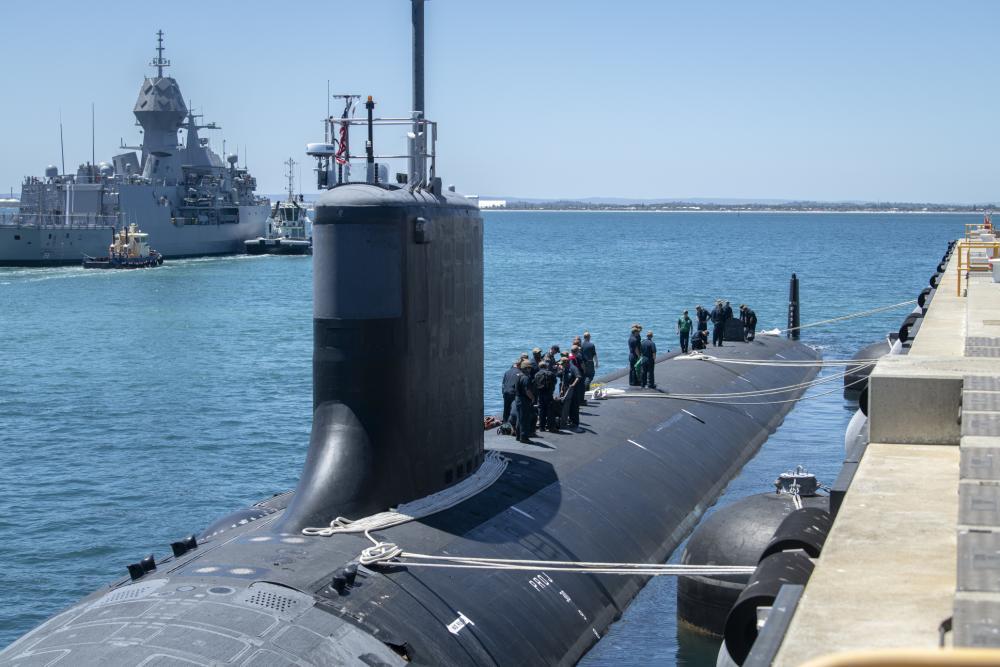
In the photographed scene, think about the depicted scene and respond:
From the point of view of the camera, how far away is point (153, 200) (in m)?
102

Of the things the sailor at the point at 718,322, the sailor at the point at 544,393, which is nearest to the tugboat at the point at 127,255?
the sailor at the point at 718,322

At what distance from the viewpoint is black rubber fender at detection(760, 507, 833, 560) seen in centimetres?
1022

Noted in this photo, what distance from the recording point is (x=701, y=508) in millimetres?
19812

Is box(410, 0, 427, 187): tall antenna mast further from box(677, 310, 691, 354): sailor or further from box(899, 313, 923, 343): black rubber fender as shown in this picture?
box(677, 310, 691, 354): sailor

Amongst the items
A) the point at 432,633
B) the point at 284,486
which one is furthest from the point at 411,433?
the point at 284,486

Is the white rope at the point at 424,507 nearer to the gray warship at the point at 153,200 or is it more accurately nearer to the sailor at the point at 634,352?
the sailor at the point at 634,352

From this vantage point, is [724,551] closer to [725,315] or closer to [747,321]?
[725,315]

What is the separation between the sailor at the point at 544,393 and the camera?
18.2 meters

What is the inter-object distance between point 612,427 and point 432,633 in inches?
379

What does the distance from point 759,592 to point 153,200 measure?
9878 centimetres

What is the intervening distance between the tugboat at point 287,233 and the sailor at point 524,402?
102m

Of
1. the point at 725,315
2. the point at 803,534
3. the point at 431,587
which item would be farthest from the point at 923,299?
the point at 431,587

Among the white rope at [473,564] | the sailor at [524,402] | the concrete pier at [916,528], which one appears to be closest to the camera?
the concrete pier at [916,528]

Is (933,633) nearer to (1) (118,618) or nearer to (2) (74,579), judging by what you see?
(1) (118,618)
